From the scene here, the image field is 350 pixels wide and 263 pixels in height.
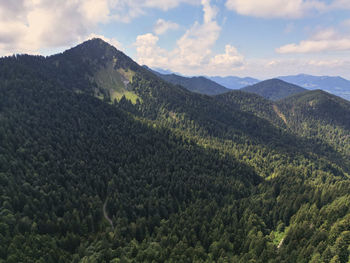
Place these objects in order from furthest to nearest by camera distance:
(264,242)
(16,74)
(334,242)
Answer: (16,74) → (264,242) → (334,242)

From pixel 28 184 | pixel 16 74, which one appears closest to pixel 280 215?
pixel 28 184

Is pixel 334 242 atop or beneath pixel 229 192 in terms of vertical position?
atop

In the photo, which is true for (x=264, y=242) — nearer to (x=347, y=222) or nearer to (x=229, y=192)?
(x=347, y=222)

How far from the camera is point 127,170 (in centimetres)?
13125

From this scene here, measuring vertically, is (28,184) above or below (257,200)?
above

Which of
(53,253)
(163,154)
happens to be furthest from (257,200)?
(53,253)

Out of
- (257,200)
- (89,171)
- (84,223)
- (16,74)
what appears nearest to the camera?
(84,223)

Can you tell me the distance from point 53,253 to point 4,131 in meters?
93.0

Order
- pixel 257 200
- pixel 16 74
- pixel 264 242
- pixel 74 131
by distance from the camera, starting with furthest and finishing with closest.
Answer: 1. pixel 16 74
2. pixel 74 131
3. pixel 257 200
4. pixel 264 242

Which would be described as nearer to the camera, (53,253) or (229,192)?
A: (53,253)

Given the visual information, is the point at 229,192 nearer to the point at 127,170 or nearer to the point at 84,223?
the point at 127,170

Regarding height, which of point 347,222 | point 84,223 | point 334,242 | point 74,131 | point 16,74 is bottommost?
point 84,223

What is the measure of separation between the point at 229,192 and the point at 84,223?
87.5m

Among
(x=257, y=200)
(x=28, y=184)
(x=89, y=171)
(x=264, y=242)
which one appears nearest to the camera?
(x=264, y=242)
